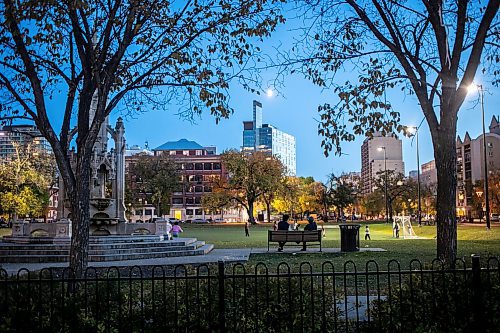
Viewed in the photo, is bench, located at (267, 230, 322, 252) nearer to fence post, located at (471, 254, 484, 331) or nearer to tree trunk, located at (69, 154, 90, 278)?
tree trunk, located at (69, 154, 90, 278)

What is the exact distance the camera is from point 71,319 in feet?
A: 21.9

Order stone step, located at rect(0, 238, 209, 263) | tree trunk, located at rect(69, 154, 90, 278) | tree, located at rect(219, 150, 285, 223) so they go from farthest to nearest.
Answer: tree, located at rect(219, 150, 285, 223), stone step, located at rect(0, 238, 209, 263), tree trunk, located at rect(69, 154, 90, 278)

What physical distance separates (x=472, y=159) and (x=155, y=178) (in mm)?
79144

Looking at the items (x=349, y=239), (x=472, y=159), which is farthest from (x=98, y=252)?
(x=472, y=159)

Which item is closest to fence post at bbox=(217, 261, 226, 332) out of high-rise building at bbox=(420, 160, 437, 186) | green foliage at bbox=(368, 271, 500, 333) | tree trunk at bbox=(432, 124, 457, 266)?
green foliage at bbox=(368, 271, 500, 333)

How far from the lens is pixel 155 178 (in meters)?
78.0

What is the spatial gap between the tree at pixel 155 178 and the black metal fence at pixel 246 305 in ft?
235

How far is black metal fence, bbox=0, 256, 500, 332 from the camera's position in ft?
21.7

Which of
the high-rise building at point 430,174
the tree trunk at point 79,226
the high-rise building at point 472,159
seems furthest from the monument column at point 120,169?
the high-rise building at point 430,174

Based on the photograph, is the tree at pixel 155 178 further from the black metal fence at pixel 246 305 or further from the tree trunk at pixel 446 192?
the black metal fence at pixel 246 305

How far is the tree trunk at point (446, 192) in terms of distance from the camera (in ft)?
31.6

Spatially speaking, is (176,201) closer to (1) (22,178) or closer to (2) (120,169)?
(1) (22,178)

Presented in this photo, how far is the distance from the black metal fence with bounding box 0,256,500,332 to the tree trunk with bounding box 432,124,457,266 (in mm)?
2710

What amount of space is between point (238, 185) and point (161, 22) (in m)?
59.2
